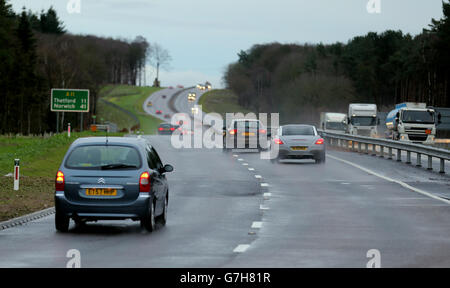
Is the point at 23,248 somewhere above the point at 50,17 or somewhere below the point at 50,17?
below

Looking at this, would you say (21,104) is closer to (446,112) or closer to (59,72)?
(59,72)

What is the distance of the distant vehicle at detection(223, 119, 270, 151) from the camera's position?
4322 cm

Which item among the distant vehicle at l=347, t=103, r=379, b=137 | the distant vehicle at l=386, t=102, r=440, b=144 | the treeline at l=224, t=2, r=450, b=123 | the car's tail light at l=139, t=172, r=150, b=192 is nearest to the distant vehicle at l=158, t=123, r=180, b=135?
the distant vehicle at l=347, t=103, r=379, b=137

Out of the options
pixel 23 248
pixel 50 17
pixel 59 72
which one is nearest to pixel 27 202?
pixel 23 248

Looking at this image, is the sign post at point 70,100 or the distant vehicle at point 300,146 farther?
the sign post at point 70,100

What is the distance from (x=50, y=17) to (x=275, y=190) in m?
159

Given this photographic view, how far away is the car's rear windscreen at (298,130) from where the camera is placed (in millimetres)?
36406

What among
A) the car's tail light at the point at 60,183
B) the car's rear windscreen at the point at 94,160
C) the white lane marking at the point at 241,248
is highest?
the car's rear windscreen at the point at 94,160

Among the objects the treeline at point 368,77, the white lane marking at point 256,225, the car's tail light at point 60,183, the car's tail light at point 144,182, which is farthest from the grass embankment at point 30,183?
the treeline at point 368,77

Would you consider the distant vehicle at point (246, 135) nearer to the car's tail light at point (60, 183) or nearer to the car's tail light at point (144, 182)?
the car's tail light at point (144, 182)

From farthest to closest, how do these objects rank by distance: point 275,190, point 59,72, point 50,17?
point 50,17, point 59,72, point 275,190

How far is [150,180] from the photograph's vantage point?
587 inches

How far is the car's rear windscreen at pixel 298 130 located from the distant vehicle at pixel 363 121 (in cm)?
2904
